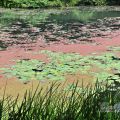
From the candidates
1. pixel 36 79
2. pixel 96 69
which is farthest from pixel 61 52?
pixel 36 79

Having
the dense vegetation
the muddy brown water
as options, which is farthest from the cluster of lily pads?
the dense vegetation

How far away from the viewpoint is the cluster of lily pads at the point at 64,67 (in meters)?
7.81

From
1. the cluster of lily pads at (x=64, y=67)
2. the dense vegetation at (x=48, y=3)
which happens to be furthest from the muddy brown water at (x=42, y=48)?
the dense vegetation at (x=48, y=3)

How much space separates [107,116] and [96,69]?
5.43 metres

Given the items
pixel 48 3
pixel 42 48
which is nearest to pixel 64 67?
pixel 42 48

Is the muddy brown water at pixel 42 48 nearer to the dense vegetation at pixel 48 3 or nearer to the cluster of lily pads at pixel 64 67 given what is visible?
→ the cluster of lily pads at pixel 64 67

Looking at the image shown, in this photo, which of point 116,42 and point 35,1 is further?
point 35,1

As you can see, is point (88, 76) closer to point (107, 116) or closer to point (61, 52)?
point (61, 52)

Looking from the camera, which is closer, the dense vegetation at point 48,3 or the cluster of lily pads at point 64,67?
the cluster of lily pads at point 64,67

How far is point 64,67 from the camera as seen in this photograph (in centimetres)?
866

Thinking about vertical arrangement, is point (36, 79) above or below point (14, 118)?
below

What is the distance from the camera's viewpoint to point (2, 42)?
1236 cm

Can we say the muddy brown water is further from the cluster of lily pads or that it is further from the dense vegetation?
the dense vegetation

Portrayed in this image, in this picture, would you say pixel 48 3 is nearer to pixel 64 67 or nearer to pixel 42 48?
pixel 42 48
